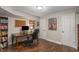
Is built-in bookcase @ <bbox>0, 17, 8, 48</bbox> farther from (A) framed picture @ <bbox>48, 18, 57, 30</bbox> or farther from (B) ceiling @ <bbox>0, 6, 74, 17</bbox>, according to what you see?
(A) framed picture @ <bbox>48, 18, 57, 30</bbox>

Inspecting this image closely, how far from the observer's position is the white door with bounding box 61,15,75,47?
1.75 meters

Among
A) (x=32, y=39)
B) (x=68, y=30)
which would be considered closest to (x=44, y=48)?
(x=32, y=39)

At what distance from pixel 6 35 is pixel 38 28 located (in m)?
0.65

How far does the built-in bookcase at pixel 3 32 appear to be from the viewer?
5.74 ft

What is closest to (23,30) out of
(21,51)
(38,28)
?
(38,28)

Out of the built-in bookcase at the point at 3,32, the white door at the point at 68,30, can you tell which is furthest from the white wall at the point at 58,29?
the built-in bookcase at the point at 3,32

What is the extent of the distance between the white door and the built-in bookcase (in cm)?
111

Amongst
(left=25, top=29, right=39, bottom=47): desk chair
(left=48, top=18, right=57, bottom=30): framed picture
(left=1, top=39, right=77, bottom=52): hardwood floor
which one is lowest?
(left=1, top=39, right=77, bottom=52): hardwood floor

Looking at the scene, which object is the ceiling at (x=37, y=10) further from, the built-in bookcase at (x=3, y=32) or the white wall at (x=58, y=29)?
the built-in bookcase at (x=3, y=32)

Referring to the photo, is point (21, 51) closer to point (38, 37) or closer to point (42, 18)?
point (38, 37)

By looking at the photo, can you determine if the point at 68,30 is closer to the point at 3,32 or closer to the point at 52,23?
the point at 52,23

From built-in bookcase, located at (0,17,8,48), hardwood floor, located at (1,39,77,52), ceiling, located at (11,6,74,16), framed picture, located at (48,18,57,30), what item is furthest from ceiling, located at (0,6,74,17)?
hardwood floor, located at (1,39,77,52)

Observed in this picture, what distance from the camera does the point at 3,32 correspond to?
5.85 feet

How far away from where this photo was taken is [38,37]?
6.05 ft
